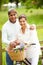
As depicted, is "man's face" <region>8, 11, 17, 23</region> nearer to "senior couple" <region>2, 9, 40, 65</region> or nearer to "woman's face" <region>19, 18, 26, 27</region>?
"senior couple" <region>2, 9, 40, 65</region>

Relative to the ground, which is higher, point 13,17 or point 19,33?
point 13,17

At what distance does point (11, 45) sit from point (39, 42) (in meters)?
0.46

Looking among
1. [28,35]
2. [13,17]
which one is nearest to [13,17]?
[13,17]

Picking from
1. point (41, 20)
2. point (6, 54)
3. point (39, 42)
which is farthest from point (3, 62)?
point (41, 20)

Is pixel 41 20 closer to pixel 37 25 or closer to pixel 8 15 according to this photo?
pixel 37 25

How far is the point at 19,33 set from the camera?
13.0 feet

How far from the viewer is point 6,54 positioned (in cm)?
405

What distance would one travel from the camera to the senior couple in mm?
3896

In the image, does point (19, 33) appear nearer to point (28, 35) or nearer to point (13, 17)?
point (28, 35)

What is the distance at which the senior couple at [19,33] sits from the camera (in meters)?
3.90

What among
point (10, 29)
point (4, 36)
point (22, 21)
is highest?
point (22, 21)

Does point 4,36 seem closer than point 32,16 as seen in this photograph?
Yes

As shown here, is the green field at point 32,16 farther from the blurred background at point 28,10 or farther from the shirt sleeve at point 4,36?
the shirt sleeve at point 4,36

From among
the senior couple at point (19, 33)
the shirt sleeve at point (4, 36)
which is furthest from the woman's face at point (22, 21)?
the shirt sleeve at point (4, 36)
